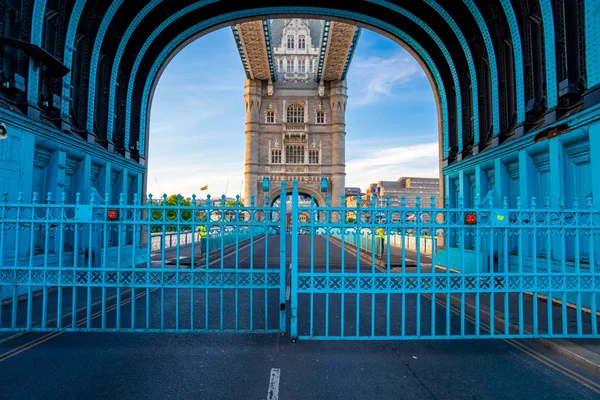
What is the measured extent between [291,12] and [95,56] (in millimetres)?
7852

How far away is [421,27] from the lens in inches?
604

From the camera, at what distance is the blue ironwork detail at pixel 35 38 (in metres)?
8.94

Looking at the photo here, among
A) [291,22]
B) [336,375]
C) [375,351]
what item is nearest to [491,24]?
[375,351]

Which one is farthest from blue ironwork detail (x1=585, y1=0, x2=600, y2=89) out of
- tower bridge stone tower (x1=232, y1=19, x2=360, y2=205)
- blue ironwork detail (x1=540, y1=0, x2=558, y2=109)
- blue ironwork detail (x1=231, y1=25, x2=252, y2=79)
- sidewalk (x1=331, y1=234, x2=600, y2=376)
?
tower bridge stone tower (x1=232, y1=19, x2=360, y2=205)

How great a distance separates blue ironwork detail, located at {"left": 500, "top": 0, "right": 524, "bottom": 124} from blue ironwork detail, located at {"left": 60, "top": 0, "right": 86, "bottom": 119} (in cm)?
1198

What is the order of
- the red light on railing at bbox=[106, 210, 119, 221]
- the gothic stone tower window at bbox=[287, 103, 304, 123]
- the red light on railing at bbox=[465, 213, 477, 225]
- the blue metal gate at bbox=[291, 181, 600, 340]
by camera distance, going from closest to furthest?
1. the blue metal gate at bbox=[291, 181, 600, 340]
2. the red light on railing at bbox=[465, 213, 477, 225]
3. the red light on railing at bbox=[106, 210, 119, 221]
4. the gothic stone tower window at bbox=[287, 103, 304, 123]

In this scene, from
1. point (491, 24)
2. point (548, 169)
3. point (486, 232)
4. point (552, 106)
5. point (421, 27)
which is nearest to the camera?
point (486, 232)

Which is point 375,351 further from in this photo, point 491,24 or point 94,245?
point 491,24

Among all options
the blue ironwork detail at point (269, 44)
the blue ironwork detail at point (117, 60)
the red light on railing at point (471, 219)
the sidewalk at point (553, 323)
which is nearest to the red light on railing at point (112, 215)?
the red light on railing at point (471, 219)

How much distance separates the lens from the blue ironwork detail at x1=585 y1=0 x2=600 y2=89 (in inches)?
298

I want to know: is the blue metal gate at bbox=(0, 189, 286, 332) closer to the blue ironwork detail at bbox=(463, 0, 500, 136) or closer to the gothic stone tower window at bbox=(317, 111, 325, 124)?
the blue ironwork detail at bbox=(463, 0, 500, 136)

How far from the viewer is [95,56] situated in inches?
483

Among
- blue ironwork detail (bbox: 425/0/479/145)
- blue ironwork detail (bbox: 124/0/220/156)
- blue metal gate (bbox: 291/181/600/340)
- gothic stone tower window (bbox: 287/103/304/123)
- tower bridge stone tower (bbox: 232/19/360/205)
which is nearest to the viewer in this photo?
blue metal gate (bbox: 291/181/600/340)

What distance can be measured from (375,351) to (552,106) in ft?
24.3
